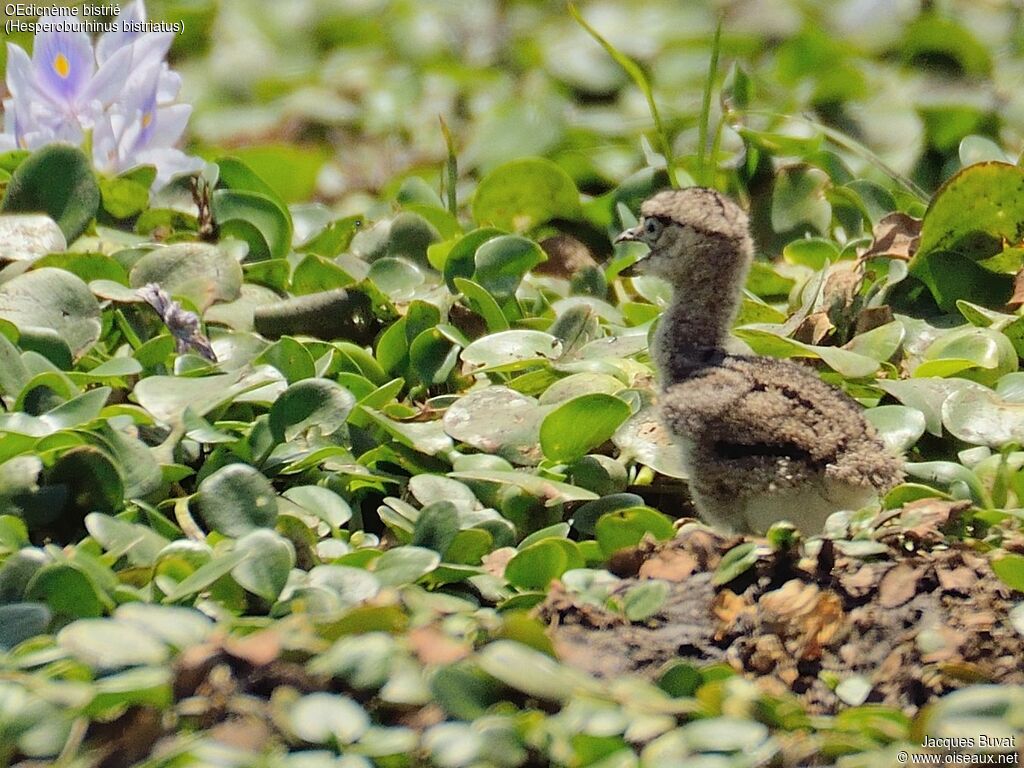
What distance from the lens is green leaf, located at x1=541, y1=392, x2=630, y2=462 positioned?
361 centimetres

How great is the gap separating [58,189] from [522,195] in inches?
52.1

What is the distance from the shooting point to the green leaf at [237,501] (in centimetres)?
341

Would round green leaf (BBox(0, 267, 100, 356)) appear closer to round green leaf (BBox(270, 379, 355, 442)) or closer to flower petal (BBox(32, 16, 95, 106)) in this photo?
round green leaf (BBox(270, 379, 355, 442))

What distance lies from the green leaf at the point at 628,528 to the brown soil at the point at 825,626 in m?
0.24

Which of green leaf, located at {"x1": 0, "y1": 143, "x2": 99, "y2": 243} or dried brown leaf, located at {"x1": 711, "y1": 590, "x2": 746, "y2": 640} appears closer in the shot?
dried brown leaf, located at {"x1": 711, "y1": 590, "x2": 746, "y2": 640}

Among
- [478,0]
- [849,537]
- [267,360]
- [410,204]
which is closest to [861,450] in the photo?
[849,537]

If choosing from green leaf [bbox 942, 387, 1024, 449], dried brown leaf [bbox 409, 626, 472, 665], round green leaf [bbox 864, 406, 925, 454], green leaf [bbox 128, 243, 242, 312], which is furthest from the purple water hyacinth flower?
dried brown leaf [bbox 409, 626, 472, 665]

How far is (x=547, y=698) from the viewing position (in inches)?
103

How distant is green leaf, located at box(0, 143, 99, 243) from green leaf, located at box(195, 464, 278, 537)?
1395 mm

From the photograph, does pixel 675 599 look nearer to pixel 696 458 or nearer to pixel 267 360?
pixel 696 458

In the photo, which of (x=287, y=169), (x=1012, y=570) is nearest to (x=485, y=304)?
(x=1012, y=570)

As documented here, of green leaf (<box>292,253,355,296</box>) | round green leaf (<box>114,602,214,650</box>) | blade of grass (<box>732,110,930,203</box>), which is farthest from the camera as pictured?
blade of grass (<box>732,110,930,203</box>)

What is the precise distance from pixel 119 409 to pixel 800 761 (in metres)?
1.82

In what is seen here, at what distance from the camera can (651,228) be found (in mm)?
4098
